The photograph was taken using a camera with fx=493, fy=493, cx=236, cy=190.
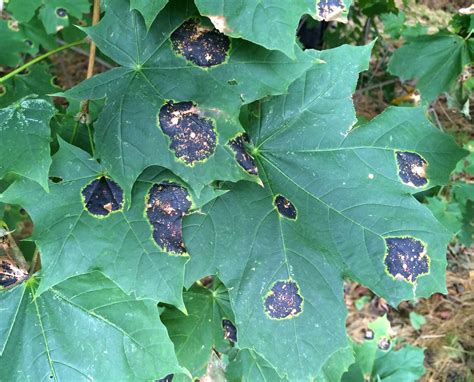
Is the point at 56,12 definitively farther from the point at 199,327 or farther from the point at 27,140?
the point at 199,327

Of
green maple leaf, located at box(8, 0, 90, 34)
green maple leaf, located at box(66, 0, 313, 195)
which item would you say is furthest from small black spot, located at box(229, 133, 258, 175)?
green maple leaf, located at box(8, 0, 90, 34)

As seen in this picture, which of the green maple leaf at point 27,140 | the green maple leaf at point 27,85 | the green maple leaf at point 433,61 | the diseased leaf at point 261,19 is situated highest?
the diseased leaf at point 261,19

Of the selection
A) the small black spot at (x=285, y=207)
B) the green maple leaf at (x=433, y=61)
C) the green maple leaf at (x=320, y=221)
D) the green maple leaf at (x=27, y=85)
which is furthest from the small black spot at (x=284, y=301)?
the green maple leaf at (x=433, y=61)

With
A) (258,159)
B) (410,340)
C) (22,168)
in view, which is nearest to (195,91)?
(258,159)

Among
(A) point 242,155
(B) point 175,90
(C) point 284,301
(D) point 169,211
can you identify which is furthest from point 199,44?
(C) point 284,301

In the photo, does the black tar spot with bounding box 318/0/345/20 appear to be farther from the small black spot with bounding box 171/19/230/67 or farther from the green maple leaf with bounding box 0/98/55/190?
the green maple leaf with bounding box 0/98/55/190

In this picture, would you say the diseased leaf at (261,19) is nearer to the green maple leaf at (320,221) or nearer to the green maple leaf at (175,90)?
the green maple leaf at (175,90)

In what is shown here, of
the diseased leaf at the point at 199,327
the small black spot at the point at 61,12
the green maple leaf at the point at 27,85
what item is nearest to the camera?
the diseased leaf at the point at 199,327
